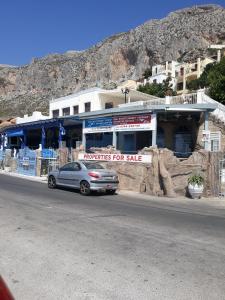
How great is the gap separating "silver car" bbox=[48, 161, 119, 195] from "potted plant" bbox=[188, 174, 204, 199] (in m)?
3.50

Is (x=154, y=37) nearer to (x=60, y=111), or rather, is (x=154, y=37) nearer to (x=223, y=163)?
(x=60, y=111)

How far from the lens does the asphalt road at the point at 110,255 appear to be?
18.3 feet

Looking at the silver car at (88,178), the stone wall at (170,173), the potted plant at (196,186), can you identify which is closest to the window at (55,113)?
the stone wall at (170,173)

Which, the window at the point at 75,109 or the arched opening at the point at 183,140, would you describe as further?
the window at the point at 75,109

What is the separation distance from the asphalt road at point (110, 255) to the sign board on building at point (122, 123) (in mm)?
16200

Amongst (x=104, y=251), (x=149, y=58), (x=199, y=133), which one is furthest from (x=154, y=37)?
(x=104, y=251)

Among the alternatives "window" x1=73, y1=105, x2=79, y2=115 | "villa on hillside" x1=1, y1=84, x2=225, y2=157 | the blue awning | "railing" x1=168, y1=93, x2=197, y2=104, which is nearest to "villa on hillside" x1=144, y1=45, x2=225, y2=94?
"window" x1=73, y1=105, x2=79, y2=115

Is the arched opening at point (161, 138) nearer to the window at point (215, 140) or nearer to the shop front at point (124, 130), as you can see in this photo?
the shop front at point (124, 130)

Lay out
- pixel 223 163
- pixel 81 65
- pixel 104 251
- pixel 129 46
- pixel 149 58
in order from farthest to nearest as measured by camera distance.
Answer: pixel 81 65
pixel 129 46
pixel 149 58
pixel 223 163
pixel 104 251

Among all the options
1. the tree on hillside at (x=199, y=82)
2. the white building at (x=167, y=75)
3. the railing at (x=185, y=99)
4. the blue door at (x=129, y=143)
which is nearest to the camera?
the railing at (x=185, y=99)

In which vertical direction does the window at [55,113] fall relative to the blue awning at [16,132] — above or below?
above

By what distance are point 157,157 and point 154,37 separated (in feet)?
400

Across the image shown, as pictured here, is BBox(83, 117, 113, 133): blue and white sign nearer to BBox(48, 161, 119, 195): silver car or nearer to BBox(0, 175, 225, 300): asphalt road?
BBox(48, 161, 119, 195): silver car

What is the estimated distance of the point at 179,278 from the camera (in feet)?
20.1
